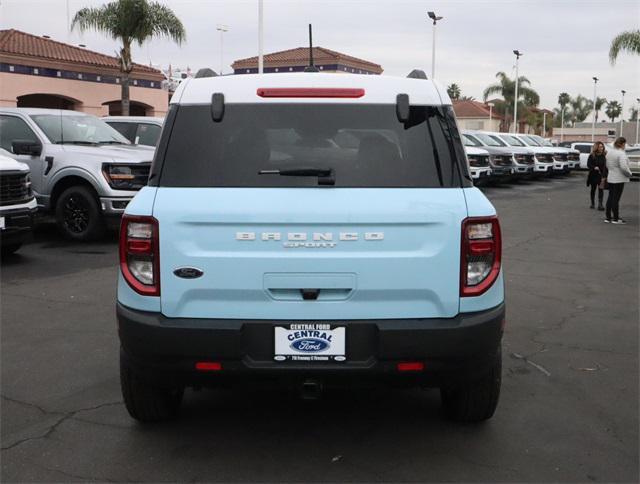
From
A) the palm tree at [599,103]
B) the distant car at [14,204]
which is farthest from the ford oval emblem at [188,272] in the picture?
the palm tree at [599,103]

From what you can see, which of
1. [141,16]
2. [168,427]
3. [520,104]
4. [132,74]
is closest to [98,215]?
[168,427]

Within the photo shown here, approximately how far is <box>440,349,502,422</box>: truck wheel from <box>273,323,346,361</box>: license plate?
2.62 feet

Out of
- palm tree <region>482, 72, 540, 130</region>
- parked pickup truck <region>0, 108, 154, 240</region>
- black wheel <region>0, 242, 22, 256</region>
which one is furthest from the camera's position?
palm tree <region>482, 72, 540, 130</region>

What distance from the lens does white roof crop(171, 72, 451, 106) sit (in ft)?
11.7

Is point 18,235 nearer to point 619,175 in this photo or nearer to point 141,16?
point 619,175

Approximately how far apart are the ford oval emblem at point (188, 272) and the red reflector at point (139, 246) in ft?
0.57

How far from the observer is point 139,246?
340 centimetres

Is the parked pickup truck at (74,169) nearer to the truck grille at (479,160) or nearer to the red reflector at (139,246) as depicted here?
the red reflector at (139,246)

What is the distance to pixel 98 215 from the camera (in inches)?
421

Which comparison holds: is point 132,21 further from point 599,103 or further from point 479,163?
point 599,103

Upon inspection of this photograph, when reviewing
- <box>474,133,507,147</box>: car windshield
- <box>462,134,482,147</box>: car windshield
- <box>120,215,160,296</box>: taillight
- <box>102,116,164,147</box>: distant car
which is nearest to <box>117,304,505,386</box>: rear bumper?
<box>120,215,160,296</box>: taillight

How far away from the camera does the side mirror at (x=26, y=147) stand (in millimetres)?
10438

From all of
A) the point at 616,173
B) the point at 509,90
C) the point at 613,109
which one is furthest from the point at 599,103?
the point at 616,173

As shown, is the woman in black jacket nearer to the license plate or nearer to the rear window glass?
the rear window glass
